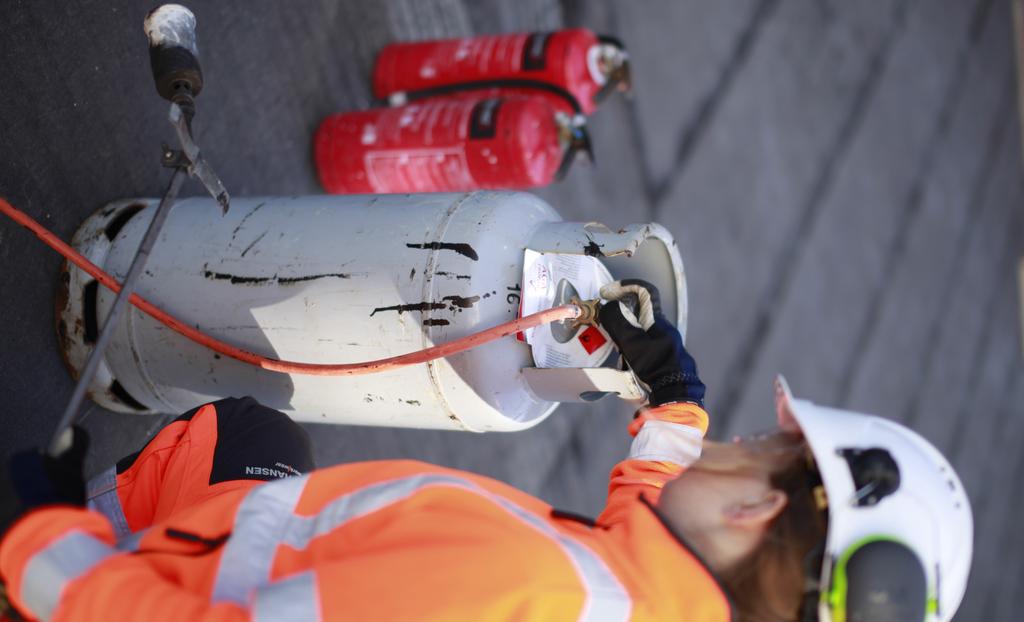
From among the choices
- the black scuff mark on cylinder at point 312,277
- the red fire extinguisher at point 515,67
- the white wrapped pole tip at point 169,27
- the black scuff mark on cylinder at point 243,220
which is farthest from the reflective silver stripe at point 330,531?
the red fire extinguisher at point 515,67

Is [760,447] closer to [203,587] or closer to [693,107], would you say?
[203,587]

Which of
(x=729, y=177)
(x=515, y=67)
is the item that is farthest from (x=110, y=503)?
(x=729, y=177)

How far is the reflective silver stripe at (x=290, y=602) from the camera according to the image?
3.15ft

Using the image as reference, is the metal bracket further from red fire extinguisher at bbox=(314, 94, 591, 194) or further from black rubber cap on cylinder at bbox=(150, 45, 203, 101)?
red fire extinguisher at bbox=(314, 94, 591, 194)

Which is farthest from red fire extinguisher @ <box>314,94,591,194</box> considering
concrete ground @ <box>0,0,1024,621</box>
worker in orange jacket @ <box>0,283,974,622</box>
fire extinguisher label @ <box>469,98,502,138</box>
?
worker in orange jacket @ <box>0,283,974,622</box>

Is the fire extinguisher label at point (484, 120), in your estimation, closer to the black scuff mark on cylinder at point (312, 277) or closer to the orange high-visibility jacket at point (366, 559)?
the black scuff mark on cylinder at point (312, 277)

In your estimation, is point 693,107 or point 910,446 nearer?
point 910,446

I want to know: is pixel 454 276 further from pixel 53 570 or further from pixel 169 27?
pixel 53 570

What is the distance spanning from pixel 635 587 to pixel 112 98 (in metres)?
1.55

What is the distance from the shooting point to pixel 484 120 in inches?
84.5

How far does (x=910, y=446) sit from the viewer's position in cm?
140

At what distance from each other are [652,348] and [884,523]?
17.3 inches

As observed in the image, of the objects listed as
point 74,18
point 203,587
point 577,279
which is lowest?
point 203,587

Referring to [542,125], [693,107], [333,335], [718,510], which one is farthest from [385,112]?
[693,107]
